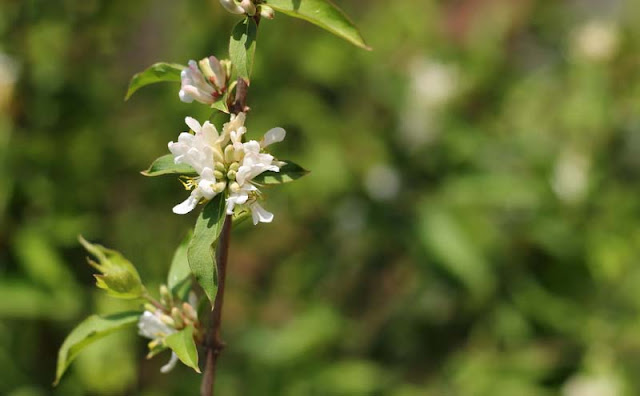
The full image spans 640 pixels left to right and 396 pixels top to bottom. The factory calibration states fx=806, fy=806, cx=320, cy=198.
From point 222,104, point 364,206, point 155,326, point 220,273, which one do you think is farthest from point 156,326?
point 364,206

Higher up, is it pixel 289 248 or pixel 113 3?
pixel 113 3

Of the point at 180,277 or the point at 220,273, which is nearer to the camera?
the point at 220,273

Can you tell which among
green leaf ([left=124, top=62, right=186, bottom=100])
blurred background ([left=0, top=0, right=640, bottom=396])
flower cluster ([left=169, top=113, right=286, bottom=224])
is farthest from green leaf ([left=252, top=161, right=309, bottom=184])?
blurred background ([left=0, top=0, right=640, bottom=396])

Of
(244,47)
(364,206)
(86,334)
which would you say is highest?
(364,206)

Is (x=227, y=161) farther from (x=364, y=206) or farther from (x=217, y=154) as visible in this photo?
(x=364, y=206)

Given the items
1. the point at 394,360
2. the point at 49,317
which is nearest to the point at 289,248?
the point at 394,360

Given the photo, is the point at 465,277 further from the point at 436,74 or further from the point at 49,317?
the point at 49,317

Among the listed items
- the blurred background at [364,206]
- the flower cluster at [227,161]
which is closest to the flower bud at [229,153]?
the flower cluster at [227,161]
